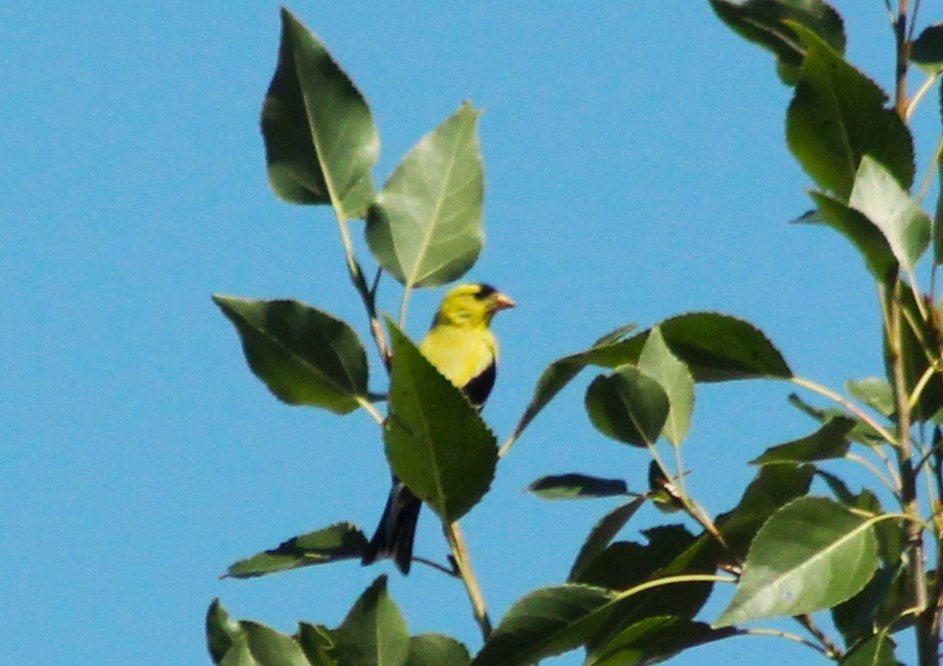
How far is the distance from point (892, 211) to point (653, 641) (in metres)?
0.73

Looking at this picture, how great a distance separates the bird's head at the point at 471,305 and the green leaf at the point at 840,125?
16.2 ft

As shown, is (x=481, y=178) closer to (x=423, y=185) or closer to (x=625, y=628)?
(x=423, y=185)

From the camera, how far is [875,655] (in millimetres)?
2111

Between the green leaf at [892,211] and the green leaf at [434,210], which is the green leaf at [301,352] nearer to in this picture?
the green leaf at [434,210]

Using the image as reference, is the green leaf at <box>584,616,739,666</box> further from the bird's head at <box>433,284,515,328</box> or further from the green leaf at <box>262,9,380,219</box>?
the bird's head at <box>433,284,515,328</box>

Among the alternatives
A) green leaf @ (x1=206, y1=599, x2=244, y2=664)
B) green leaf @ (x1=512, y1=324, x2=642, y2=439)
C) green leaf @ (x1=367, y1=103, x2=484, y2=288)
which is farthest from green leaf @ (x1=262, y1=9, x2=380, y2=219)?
green leaf @ (x1=206, y1=599, x2=244, y2=664)

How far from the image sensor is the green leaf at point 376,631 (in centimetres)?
228

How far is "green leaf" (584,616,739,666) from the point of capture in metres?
2.24

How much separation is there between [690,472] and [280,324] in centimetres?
69

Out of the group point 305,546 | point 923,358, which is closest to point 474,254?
point 305,546

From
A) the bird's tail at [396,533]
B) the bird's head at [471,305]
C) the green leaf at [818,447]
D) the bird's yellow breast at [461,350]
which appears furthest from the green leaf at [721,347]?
the bird's head at [471,305]

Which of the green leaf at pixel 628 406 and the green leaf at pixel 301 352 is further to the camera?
the green leaf at pixel 301 352

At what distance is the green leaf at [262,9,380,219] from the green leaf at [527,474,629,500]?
594mm

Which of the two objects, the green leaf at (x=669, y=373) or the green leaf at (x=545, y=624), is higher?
the green leaf at (x=669, y=373)
